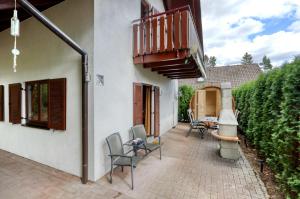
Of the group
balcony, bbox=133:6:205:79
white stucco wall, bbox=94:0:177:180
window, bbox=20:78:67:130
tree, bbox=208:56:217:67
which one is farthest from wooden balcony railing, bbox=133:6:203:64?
tree, bbox=208:56:217:67


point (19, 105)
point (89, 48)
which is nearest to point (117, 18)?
point (89, 48)

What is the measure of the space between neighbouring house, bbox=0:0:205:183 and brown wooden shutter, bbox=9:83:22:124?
1.1 inches

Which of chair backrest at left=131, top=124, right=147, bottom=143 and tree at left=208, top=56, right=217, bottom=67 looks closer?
chair backrest at left=131, top=124, right=147, bottom=143

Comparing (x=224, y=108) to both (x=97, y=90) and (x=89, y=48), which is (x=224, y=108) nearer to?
(x=97, y=90)

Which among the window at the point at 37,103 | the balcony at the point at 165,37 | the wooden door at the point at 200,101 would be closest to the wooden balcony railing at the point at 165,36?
the balcony at the point at 165,37

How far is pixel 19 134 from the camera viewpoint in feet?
15.8

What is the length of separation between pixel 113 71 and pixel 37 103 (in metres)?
2.39

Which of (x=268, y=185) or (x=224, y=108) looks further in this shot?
(x=224, y=108)

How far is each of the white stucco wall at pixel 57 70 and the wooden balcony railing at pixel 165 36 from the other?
1.67 m

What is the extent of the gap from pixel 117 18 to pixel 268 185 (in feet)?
16.0

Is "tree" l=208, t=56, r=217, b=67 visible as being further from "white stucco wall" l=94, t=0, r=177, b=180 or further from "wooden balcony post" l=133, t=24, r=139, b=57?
"wooden balcony post" l=133, t=24, r=139, b=57

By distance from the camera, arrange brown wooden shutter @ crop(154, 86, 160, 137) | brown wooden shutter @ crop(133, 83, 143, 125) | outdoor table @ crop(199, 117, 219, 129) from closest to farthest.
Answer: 1. brown wooden shutter @ crop(133, 83, 143, 125)
2. brown wooden shutter @ crop(154, 86, 160, 137)
3. outdoor table @ crop(199, 117, 219, 129)

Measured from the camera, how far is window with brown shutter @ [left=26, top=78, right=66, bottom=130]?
3.70 m

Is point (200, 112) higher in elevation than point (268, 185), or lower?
higher
